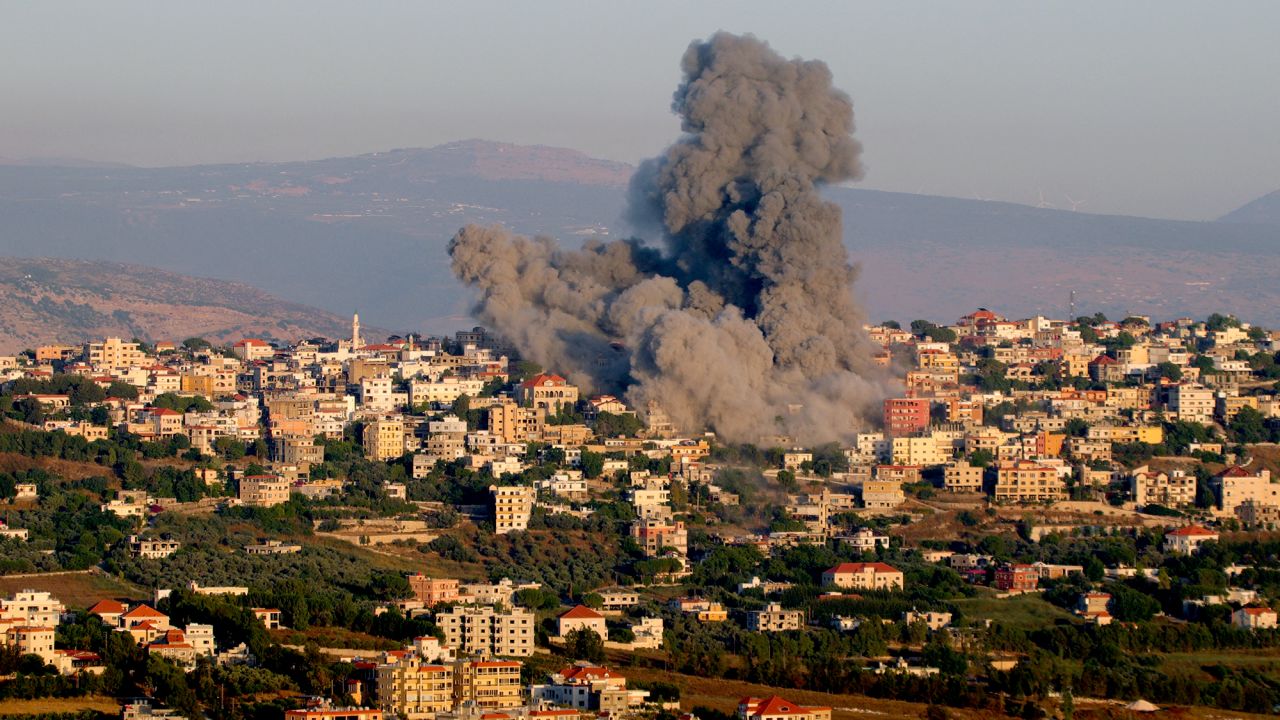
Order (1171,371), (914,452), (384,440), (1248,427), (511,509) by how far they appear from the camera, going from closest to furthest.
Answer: (511,509) → (914,452) → (384,440) → (1248,427) → (1171,371)

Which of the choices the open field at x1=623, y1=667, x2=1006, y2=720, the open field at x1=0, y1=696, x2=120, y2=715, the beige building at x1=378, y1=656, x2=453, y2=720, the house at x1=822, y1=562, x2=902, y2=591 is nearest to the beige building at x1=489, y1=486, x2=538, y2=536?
the house at x1=822, y1=562, x2=902, y2=591

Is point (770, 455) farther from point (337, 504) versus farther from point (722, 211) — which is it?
point (337, 504)

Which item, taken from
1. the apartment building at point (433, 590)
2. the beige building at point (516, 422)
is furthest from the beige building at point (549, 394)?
the apartment building at point (433, 590)

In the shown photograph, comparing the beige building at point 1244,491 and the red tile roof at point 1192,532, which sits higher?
the beige building at point 1244,491

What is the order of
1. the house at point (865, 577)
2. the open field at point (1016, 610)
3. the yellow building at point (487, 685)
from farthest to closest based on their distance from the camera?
1. the house at point (865, 577)
2. the open field at point (1016, 610)
3. the yellow building at point (487, 685)

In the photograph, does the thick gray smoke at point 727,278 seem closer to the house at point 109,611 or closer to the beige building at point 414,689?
the house at point 109,611

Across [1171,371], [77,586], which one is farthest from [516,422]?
[77,586]

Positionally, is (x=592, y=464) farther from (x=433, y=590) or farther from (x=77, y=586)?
(x=77, y=586)
